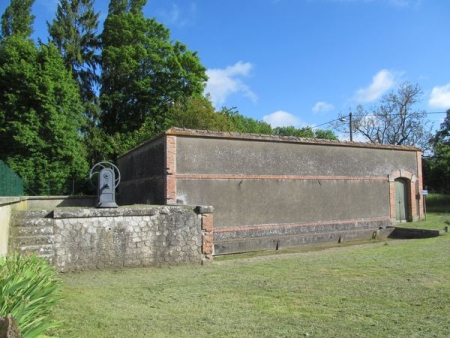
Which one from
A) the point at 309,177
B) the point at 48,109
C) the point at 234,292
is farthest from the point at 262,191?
the point at 48,109

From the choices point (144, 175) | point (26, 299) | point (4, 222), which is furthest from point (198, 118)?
point (26, 299)

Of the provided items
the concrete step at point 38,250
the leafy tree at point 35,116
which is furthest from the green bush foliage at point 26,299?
the leafy tree at point 35,116

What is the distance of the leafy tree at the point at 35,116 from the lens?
2439 centimetres

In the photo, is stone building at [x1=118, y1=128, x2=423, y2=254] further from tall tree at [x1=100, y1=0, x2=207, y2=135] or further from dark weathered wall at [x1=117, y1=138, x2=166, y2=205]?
tall tree at [x1=100, y1=0, x2=207, y2=135]

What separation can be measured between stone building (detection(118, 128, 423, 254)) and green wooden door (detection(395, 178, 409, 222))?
0.05 metres

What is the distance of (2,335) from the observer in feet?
8.76

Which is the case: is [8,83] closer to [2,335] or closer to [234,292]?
[234,292]

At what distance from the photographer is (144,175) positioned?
15695mm

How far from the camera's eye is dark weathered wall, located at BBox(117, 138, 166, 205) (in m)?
13.9

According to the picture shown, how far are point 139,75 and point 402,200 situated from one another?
73.8 ft

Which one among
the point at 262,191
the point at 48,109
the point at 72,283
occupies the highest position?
the point at 48,109

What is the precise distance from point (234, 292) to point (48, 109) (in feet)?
73.7

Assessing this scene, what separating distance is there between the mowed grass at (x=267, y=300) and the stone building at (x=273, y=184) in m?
4.89

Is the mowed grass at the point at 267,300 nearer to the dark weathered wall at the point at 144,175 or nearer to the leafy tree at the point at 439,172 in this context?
the dark weathered wall at the point at 144,175
